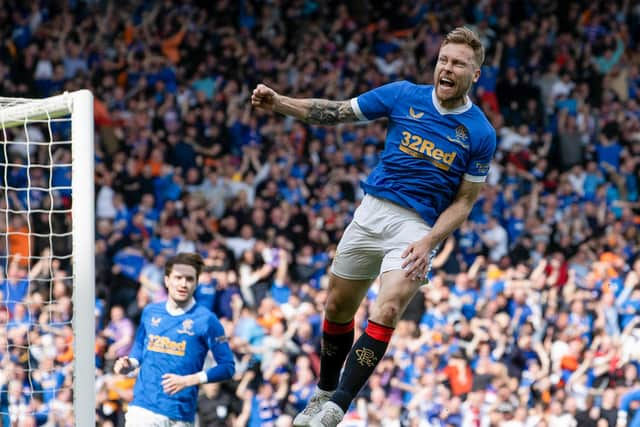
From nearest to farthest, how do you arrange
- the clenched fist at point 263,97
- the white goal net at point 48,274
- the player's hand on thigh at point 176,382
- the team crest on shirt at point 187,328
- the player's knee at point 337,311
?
the white goal net at point 48,274 < the clenched fist at point 263,97 < the player's knee at point 337,311 < the player's hand on thigh at point 176,382 < the team crest on shirt at point 187,328

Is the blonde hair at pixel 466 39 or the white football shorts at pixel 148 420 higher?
the blonde hair at pixel 466 39

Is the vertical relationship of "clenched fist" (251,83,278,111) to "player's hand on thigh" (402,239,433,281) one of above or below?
above

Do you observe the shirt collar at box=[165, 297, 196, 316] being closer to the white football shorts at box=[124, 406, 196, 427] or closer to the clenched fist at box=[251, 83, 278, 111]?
the white football shorts at box=[124, 406, 196, 427]

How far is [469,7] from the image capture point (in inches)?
965

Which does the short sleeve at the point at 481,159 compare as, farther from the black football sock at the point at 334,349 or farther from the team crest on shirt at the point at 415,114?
the black football sock at the point at 334,349

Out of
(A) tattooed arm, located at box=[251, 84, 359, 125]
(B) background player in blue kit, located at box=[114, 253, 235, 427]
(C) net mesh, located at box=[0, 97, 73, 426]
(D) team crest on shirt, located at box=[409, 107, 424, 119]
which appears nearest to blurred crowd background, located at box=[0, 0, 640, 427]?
(C) net mesh, located at box=[0, 97, 73, 426]

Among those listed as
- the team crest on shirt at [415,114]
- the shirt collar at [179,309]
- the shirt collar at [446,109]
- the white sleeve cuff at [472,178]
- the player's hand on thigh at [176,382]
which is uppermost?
the shirt collar at [446,109]

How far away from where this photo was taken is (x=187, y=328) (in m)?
8.66

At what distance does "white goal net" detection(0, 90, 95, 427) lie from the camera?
20.7ft

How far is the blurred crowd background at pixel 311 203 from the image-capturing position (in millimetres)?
13773

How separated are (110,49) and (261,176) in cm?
422

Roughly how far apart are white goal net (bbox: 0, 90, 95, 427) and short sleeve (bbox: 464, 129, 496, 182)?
7.82ft

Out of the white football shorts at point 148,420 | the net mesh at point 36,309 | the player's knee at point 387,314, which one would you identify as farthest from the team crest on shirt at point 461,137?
the net mesh at point 36,309

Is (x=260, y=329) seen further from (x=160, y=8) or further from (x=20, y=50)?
(x=160, y=8)
